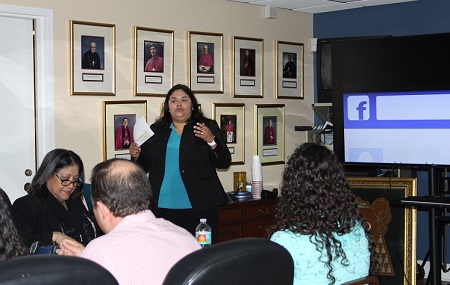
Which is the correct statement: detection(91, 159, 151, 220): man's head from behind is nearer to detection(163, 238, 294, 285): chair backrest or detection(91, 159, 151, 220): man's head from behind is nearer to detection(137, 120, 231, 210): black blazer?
detection(163, 238, 294, 285): chair backrest

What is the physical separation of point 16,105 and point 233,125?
6.90 ft

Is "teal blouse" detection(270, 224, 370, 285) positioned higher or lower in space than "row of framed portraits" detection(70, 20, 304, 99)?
lower

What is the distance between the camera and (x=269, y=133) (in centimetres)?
683

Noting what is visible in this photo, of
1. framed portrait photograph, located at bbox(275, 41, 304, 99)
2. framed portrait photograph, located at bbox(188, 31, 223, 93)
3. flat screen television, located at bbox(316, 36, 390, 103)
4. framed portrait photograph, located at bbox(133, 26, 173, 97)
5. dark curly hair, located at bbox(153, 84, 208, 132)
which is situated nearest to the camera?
dark curly hair, located at bbox(153, 84, 208, 132)

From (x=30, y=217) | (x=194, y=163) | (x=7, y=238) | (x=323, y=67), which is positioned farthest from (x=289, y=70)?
(x=7, y=238)

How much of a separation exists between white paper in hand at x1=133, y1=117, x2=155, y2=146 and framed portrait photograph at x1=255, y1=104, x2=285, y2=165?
2.19 meters

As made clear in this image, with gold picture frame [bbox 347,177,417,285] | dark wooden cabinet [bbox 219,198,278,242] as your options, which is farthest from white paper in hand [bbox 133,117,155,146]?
gold picture frame [bbox 347,177,417,285]

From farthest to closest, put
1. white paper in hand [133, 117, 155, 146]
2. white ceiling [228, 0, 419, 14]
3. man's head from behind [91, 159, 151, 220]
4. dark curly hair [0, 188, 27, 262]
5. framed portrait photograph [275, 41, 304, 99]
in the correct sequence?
framed portrait photograph [275, 41, 304, 99] → white ceiling [228, 0, 419, 14] → white paper in hand [133, 117, 155, 146] → man's head from behind [91, 159, 151, 220] → dark curly hair [0, 188, 27, 262]

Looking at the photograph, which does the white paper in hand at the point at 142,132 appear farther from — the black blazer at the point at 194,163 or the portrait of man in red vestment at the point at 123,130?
the portrait of man in red vestment at the point at 123,130

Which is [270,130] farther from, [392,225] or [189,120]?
[189,120]

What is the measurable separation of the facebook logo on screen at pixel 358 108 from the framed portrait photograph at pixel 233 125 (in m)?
1.57

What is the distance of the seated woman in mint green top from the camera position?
8.38 ft

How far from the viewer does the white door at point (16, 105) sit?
500 cm

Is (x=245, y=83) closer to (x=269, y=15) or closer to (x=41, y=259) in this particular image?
(x=269, y=15)
